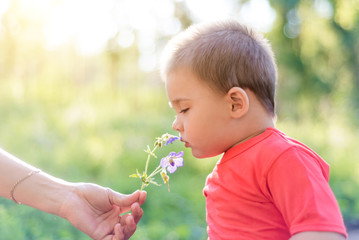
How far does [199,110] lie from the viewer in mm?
1629

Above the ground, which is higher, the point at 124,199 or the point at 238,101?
the point at 238,101

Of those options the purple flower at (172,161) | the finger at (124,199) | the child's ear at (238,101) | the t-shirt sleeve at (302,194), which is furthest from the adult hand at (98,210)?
the t-shirt sleeve at (302,194)

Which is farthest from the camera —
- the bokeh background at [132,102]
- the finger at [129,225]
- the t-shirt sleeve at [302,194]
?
the bokeh background at [132,102]

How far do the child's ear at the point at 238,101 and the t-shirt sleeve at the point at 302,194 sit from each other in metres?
0.26

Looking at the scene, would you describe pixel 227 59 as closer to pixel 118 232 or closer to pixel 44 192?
pixel 118 232

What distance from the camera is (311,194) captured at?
4.34ft

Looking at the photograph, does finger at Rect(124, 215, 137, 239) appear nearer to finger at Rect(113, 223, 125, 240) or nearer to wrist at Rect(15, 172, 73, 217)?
finger at Rect(113, 223, 125, 240)

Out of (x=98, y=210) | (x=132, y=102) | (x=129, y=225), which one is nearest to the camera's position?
(x=129, y=225)

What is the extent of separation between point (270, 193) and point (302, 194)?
142 mm

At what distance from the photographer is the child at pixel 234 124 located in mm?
1485

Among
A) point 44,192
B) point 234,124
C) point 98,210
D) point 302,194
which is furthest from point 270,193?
point 44,192

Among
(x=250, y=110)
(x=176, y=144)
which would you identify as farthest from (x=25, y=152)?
(x=250, y=110)

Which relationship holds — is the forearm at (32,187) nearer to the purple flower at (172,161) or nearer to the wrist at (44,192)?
the wrist at (44,192)

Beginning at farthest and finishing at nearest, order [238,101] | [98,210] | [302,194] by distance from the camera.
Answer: [98,210] → [238,101] → [302,194]
